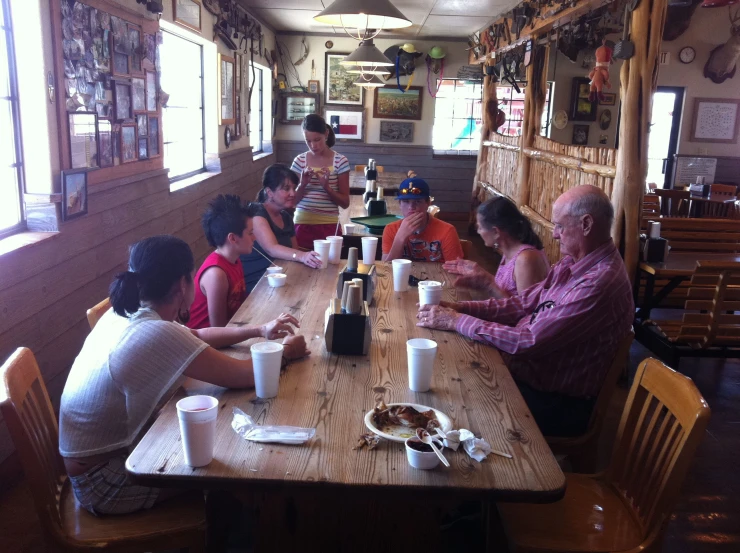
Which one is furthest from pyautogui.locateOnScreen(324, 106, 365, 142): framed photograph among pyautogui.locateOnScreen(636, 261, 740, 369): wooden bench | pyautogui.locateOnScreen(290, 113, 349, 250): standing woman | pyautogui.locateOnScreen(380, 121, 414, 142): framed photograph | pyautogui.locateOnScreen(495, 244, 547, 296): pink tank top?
pyautogui.locateOnScreen(495, 244, 547, 296): pink tank top

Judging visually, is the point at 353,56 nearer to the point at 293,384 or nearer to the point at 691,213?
the point at 293,384

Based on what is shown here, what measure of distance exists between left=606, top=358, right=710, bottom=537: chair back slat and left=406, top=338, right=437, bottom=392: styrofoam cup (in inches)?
23.7

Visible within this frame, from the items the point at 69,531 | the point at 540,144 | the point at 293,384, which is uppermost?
the point at 540,144

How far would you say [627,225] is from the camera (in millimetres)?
3951

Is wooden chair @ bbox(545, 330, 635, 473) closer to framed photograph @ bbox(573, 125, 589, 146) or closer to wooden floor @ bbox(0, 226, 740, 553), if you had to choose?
wooden floor @ bbox(0, 226, 740, 553)

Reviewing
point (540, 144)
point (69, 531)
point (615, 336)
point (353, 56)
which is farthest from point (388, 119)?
point (69, 531)

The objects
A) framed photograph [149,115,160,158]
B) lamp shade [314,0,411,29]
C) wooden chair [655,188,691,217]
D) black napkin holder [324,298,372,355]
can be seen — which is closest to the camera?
black napkin holder [324,298,372,355]

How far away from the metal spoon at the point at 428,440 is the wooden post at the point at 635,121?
2.93 meters

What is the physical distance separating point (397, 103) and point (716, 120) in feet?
15.1

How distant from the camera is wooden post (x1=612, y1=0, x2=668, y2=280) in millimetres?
3768

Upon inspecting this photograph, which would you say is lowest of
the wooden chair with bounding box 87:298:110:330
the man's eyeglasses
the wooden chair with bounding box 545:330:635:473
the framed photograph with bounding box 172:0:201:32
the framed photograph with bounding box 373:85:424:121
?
the wooden chair with bounding box 545:330:635:473

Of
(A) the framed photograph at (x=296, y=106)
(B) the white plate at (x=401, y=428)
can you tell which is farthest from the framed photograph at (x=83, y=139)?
(A) the framed photograph at (x=296, y=106)

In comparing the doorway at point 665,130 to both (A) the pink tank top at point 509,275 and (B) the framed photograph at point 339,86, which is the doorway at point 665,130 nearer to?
(B) the framed photograph at point 339,86

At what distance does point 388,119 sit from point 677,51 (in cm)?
421
